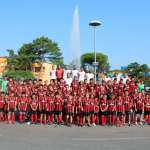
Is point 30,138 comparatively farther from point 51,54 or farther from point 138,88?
point 51,54

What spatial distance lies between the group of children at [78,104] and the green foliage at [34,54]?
165 ft

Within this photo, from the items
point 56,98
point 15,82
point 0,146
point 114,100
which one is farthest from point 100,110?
point 0,146

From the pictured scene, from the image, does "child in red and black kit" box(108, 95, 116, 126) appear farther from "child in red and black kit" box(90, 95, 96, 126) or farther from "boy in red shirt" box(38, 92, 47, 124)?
"boy in red shirt" box(38, 92, 47, 124)

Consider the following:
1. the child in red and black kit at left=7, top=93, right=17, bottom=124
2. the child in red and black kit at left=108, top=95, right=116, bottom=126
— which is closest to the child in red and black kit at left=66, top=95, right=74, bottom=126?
the child in red and black kit at left=108, top=95, right=116, bottom=126

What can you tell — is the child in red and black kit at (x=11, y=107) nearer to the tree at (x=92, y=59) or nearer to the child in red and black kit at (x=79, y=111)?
the child in red and black kit at (x=79, y=111)

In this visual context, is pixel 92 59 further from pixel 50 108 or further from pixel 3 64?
pixel 50 108

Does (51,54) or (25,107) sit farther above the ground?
(51,54)

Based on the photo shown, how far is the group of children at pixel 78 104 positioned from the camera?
19.2 meters

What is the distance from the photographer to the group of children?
63.1ft

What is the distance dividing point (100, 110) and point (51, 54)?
6317 centimetres

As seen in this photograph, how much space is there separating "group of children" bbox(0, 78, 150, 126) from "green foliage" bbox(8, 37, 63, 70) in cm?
5017

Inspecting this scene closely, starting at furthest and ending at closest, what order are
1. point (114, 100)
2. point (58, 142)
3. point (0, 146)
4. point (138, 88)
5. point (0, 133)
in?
point (138, 88) < point (114, 100) < point (0, 133) < point (58, 142) < point (0, 146)

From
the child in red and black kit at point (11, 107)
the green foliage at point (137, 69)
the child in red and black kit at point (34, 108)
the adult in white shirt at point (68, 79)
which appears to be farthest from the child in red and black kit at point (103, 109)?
the green foliage at point (137, 69)

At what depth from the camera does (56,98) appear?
19.5 metres
